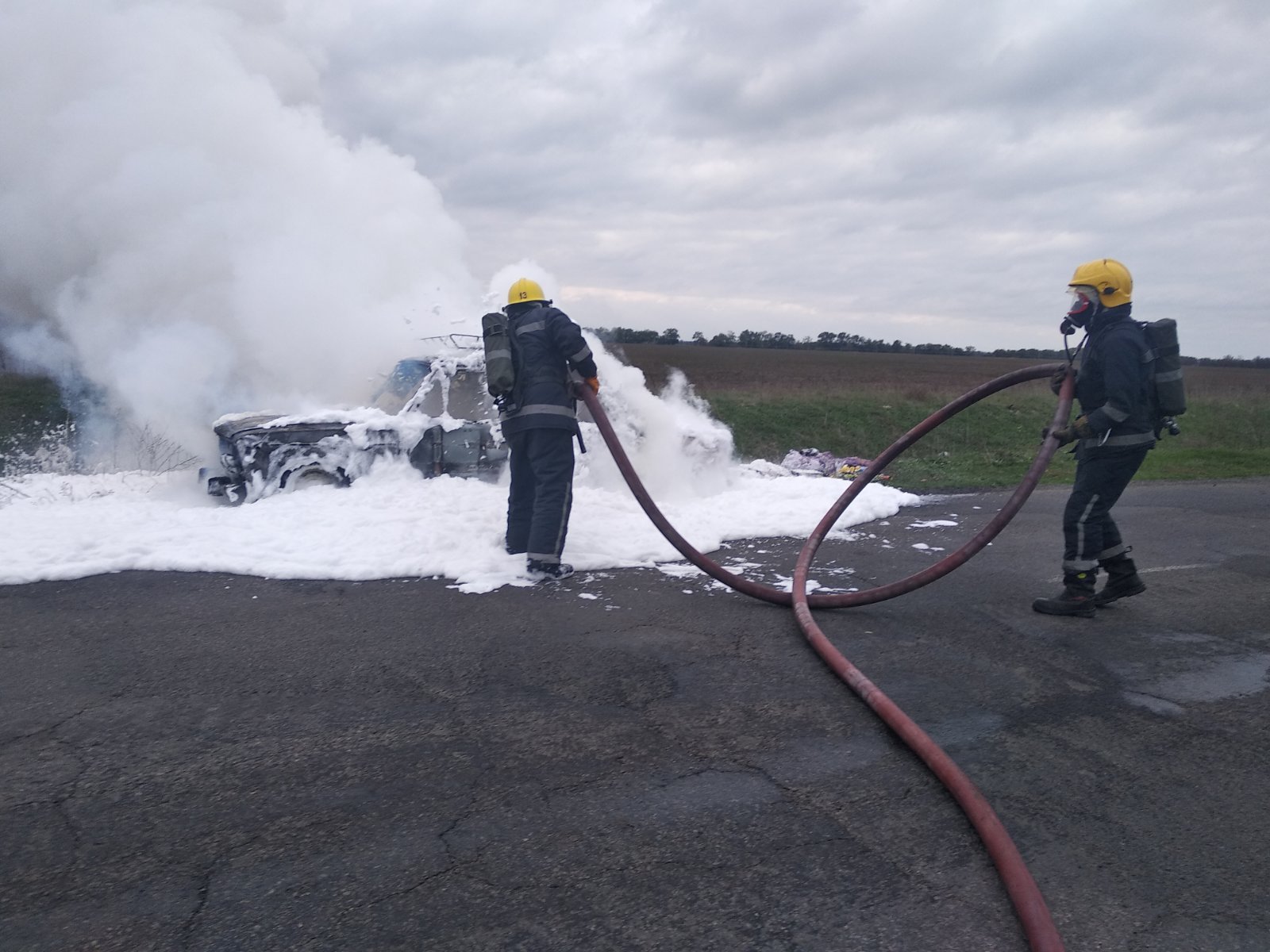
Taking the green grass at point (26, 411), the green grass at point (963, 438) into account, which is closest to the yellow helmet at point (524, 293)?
the green grass at point (963, 438)

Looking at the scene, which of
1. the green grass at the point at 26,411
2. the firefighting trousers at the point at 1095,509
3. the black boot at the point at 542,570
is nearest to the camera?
the firefighting trousers at the point at 1095,509

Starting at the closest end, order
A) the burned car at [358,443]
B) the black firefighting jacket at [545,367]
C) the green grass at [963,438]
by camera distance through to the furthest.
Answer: the black firefighting jacket at [545,367]
the burned car at [358,443]
the green grass at [963,438]

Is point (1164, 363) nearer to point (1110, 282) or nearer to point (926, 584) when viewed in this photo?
point (1110, 282)

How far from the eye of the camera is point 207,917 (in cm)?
249

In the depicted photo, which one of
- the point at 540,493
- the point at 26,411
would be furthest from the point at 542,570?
the point at 26,411

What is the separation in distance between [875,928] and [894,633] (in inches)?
112

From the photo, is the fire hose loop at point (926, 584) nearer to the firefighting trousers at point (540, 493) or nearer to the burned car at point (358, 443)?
the firefighting trousers at point (540, 493)

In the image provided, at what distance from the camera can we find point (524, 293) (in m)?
6.50

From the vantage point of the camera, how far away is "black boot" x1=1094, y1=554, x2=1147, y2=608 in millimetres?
5777

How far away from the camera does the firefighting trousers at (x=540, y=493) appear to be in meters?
6.17

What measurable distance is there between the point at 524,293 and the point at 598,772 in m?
4.00

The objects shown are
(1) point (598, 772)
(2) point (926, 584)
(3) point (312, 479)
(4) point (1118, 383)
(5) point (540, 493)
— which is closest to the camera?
(1) point (598, 772)

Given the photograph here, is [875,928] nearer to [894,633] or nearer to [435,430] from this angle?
[894,633]

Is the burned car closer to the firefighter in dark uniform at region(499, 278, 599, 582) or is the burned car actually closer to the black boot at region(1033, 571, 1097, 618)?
the firefighter in dark uniform at region(499, 278, 599, 582)
